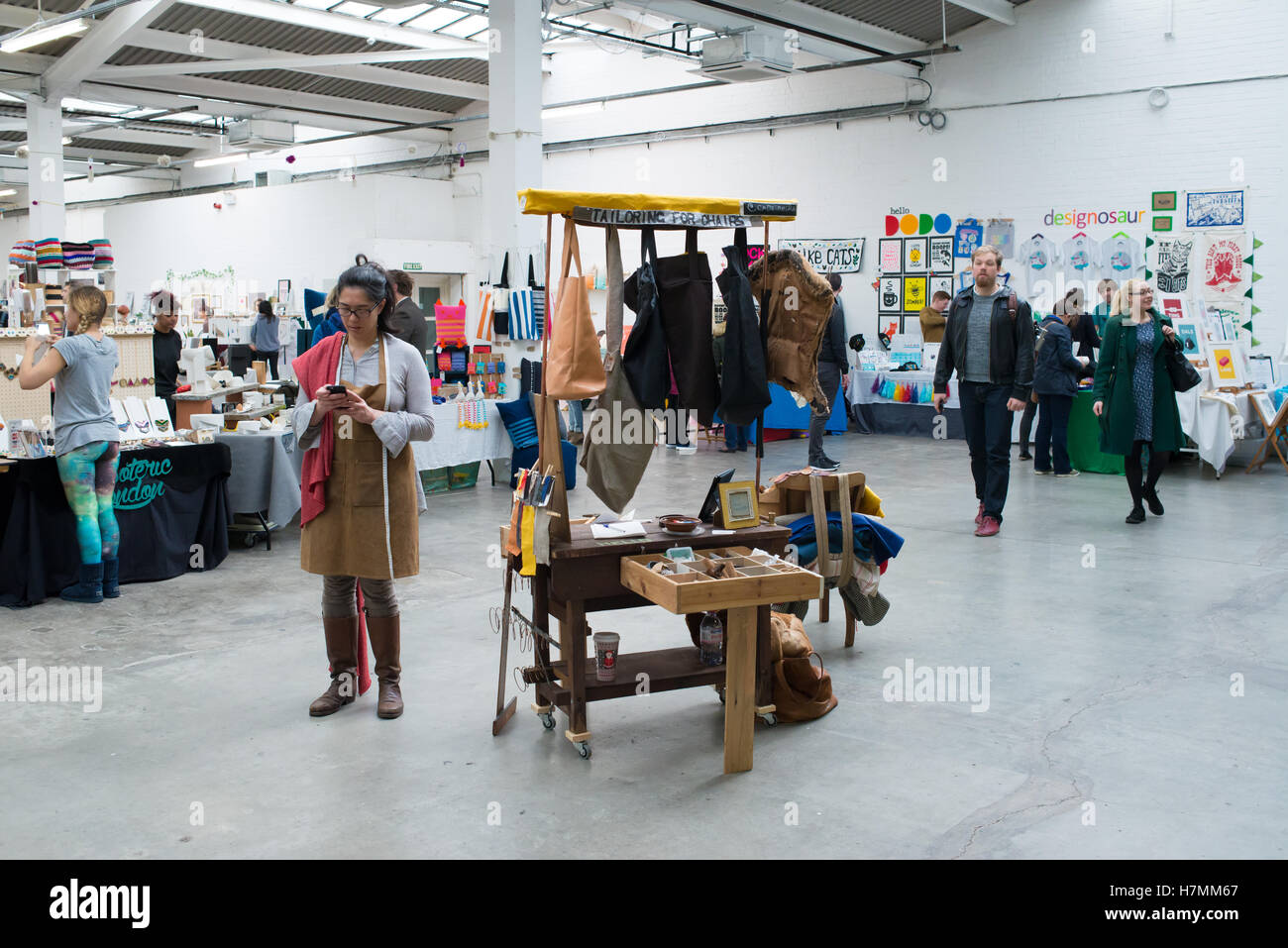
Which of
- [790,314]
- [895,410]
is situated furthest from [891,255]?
[790,314]

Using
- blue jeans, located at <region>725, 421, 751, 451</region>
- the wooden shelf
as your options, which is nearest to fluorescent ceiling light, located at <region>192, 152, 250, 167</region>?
blue jeans, located at <region>725, 421, 751, 451</region>

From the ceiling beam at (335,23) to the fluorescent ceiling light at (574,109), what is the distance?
2.57m

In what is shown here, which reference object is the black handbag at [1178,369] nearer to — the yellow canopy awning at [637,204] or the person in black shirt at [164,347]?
the yellow canopy awning at [637,204]

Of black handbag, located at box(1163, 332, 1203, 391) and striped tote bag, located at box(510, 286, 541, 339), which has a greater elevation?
striped tote bag, located at box(510, 286, 541, 339)

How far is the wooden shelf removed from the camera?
3658mm

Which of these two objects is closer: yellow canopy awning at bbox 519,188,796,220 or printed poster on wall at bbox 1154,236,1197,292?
yellow canopy awning at bbox 519,188,796,220

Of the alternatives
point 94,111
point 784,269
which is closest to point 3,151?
point 94,111

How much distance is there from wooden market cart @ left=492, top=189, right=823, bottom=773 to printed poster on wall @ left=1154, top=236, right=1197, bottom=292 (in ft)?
28.1

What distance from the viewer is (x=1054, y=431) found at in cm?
933

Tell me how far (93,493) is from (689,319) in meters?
3.28

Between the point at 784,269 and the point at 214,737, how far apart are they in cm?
244

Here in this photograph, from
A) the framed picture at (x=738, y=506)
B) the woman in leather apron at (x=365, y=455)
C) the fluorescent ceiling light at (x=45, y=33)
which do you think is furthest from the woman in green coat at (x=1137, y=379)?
the fluorescent ceiling light at (x=45, y=33)

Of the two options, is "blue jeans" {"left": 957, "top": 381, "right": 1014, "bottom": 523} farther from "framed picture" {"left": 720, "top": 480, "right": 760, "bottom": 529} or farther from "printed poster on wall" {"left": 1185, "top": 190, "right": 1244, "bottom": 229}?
"printed poster on wall" {"left": 1185, "top": 190, "right": 1244, "bottom": 229}

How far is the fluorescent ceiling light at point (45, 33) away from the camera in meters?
10.0
